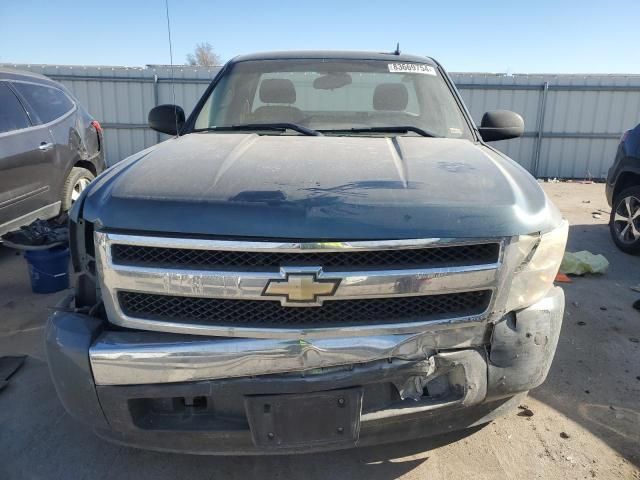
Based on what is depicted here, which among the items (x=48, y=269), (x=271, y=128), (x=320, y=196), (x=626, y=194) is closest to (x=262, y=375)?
(x=320, y=196)

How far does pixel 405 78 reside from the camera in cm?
348

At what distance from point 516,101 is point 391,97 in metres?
10.3

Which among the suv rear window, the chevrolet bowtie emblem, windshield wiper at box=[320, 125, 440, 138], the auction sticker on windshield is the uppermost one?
the auction sticker on windshield

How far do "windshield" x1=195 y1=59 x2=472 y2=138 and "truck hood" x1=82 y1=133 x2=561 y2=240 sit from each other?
0.82m

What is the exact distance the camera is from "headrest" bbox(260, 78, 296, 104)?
134 inches

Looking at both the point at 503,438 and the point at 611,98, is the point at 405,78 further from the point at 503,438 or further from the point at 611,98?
the point at 611,98

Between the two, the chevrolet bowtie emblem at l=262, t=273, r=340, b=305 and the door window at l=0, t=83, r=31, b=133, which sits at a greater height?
the door window at l=0, t=83, r=31, b=133

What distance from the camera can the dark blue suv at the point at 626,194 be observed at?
551cm

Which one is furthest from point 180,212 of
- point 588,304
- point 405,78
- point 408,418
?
point 588,304

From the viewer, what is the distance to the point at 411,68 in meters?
3.51

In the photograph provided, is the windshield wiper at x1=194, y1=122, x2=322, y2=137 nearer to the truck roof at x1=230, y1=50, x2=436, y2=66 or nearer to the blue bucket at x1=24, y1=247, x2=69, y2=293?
the truck roof at x1=230, y1=50, x2=436, y2=66

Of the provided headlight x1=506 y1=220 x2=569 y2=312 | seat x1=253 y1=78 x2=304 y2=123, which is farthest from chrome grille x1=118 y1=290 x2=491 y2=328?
seat x1=253 y1=78 x2=304 y2=123

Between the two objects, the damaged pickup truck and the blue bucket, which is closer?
the damaged pickup truck

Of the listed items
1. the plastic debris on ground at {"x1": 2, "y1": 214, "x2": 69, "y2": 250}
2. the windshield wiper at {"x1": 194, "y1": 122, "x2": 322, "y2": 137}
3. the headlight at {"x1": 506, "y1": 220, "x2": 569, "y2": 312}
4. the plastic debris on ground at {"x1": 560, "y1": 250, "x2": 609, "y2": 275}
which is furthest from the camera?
the plastic debris on ground at {"x1": 560, "y1": 250, "x2": 609, "y2": 275}
